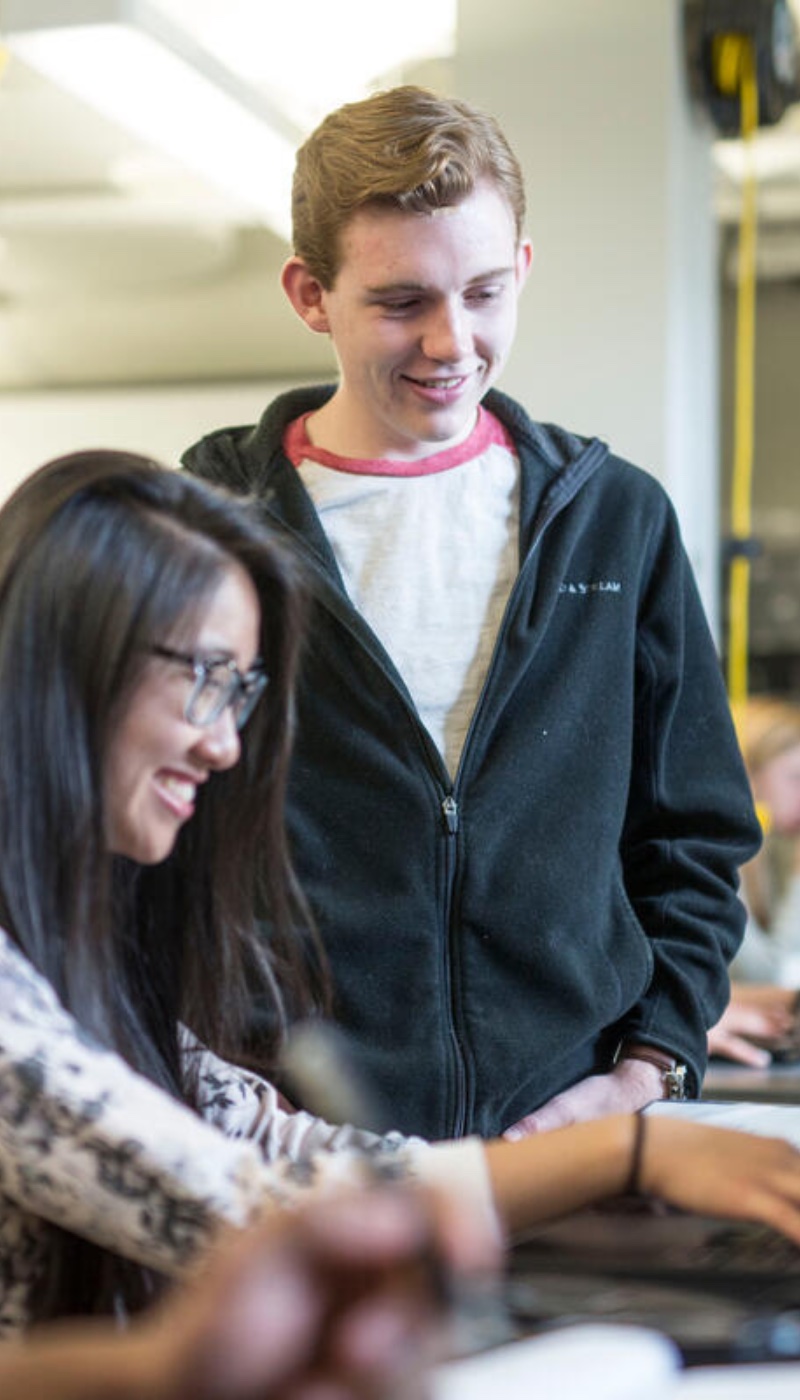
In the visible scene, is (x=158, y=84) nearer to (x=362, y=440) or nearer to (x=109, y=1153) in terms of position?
(x=362, y=440)

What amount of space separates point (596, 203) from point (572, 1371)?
1985 millimetres

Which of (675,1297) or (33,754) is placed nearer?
(675,1297)

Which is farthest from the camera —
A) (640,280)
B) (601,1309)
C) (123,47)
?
(640,280)

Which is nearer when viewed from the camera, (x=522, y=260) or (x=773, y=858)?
(x=522, y=260)

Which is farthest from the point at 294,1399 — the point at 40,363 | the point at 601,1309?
the point at 40,363

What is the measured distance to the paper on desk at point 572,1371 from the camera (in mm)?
847

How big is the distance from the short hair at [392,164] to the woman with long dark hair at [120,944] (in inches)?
14.7

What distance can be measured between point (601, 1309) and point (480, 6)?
6.60 feet

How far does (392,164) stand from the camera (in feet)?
5.31

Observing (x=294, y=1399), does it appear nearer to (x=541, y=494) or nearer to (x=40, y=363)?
(x=541, y=494)

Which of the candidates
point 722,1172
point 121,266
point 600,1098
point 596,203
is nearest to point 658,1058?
point 600,1098

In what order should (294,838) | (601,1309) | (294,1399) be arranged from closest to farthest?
(294,1399)
(601,1309)
(294,838)

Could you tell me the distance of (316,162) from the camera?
5.59ft

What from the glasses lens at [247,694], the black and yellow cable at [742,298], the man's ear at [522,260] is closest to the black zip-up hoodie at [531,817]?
the man's ear at [522,260]
